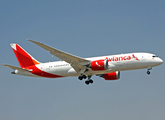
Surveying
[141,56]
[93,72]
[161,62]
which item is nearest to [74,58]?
[93,72]

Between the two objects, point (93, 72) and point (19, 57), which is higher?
point (19, 57)

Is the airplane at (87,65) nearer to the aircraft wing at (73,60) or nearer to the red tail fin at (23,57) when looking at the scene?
the aircraft wing at (73,60)

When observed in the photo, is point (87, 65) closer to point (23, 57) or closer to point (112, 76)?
point (112, 76)

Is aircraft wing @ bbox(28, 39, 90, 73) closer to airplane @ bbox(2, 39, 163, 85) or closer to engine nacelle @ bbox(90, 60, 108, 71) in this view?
airplane @ bbox(2, 39, 163, 85)

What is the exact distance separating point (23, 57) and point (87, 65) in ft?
41.5

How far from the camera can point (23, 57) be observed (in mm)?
49281

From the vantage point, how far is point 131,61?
41.3 meters

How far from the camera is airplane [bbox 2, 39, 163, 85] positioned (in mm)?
41344

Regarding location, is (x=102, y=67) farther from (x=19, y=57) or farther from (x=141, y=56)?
(x=19, y=57)

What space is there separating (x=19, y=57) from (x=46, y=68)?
6.65 metres

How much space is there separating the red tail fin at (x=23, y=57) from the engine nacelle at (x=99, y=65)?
35.0ft

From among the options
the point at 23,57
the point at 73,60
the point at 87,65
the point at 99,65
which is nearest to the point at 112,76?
the point at 87,65

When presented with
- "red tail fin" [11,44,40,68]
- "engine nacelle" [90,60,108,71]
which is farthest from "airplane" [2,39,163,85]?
"red tail fin" [11,44,40,68]

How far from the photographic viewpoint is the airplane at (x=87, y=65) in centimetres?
4134
